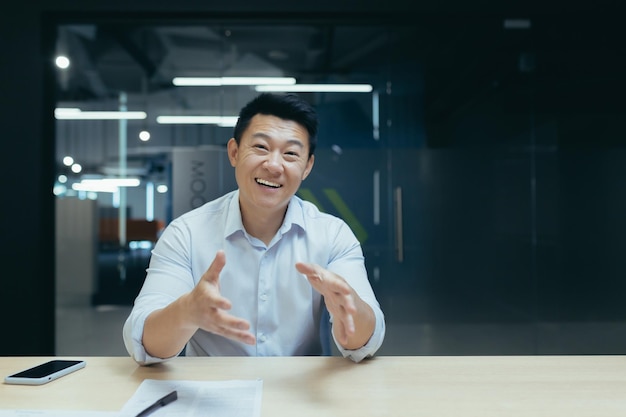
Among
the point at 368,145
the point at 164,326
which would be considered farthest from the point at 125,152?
the point at 164,326

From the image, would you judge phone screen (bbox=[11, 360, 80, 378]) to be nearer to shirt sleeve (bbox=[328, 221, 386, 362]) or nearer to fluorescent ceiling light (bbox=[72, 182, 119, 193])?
shirt sleeve (bbox=[328, 221, 386, 362])

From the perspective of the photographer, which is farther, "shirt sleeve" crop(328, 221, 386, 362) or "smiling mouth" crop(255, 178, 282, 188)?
"smiling mouth" crop(255, 178, 282, 188)

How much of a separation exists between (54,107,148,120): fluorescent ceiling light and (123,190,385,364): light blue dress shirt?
2054mm

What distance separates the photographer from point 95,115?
3219mm

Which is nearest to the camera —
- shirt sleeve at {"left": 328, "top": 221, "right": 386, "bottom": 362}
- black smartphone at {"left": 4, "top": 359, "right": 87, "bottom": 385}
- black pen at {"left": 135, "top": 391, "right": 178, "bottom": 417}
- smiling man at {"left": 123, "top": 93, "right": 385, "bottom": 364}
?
black pen at {"left": 135, "top": 391, "right": 178, "bottom": 417}

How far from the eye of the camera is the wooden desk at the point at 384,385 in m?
0.91

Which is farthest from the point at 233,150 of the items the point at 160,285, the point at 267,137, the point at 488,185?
the point at 488,185

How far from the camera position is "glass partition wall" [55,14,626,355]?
127 inches

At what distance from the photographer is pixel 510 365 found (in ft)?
3.86

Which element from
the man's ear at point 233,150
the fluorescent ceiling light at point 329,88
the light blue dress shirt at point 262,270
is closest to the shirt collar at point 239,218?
Answer: the light blue dress shirt at point 262,270

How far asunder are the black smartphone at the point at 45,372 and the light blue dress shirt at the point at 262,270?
1.05 feet

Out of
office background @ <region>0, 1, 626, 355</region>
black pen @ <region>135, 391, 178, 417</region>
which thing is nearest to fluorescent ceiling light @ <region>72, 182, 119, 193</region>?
office background @ <region>0, 1, 626, 355</region>

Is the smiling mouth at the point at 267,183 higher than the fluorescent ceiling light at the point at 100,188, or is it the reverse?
the fluorescent ceiling light at the point at 100,188

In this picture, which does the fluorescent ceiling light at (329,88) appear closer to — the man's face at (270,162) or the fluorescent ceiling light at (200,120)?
the fluorescent ceiling light at (200,120)
